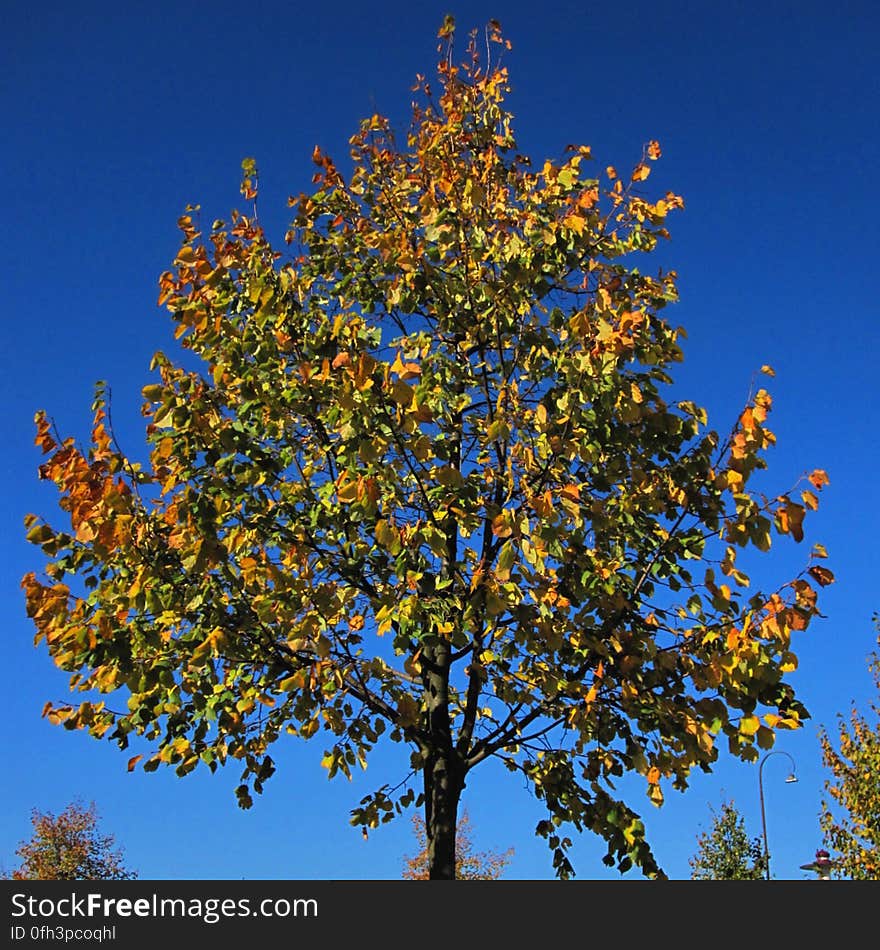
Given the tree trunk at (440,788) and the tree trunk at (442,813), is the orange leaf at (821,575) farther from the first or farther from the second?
the tree trunk at (442,813)

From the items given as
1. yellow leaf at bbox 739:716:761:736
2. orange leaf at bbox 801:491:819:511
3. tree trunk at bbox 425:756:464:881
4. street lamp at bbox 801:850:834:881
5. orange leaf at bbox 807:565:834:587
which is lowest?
street lamp at bbox 801:850:834:881

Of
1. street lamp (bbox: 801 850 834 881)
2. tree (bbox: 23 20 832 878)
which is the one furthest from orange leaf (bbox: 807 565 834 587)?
street lamp (bbox: 801 850 834 881)

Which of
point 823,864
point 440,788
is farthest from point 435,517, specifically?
point 823,864

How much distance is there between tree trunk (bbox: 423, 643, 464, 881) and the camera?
9578 millimetres

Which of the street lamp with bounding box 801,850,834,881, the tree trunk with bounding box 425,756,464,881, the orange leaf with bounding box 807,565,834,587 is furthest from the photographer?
the street lamp with bounding box 801,850,834,881

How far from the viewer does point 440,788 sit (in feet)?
31.9

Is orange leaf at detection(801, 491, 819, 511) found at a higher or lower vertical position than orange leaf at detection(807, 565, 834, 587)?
higher

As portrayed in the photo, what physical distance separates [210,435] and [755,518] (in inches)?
196

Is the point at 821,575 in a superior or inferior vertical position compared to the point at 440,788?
superior

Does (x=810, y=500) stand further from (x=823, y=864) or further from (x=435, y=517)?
(x=823, y=864)

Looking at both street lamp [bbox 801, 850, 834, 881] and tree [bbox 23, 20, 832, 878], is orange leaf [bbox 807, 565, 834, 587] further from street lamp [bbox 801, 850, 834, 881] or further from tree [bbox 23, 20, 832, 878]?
street lamp [bbox 801, 850, 834, 881]

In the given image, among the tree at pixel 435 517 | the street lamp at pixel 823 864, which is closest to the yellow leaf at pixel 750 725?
the tree at pixel 435 517

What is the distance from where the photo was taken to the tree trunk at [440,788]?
9.58m

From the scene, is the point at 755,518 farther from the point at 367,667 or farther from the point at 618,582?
the point at 367,667
